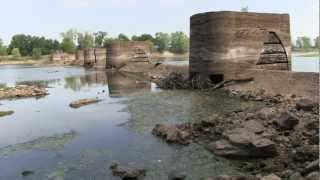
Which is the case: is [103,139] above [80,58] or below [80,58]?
below

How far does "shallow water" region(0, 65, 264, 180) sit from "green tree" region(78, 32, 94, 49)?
367 ft

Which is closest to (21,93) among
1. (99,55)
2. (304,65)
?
(304,65)

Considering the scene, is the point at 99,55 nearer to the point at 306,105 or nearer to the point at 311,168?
the point at 306,105

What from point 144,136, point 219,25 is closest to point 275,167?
point 144,136

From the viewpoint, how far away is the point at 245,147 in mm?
9047

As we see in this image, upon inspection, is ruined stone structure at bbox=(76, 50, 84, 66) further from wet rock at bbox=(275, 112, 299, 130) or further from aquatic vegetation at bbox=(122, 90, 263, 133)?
wet rock at bbox=(275, 112, 299, 130)

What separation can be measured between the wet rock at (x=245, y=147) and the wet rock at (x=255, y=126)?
0.64 m

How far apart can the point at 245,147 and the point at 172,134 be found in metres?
2.68

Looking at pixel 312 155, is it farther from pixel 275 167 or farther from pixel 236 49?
pixel 236 49

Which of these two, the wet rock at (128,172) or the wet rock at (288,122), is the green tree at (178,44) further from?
the wet rock at (128,172)

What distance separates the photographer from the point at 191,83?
2478cm

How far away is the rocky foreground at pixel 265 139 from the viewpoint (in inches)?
311

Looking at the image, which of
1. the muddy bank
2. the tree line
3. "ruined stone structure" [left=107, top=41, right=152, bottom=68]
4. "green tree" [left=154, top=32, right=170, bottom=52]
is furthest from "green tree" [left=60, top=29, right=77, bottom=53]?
the muddy bank

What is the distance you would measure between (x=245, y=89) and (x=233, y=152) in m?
12.3
